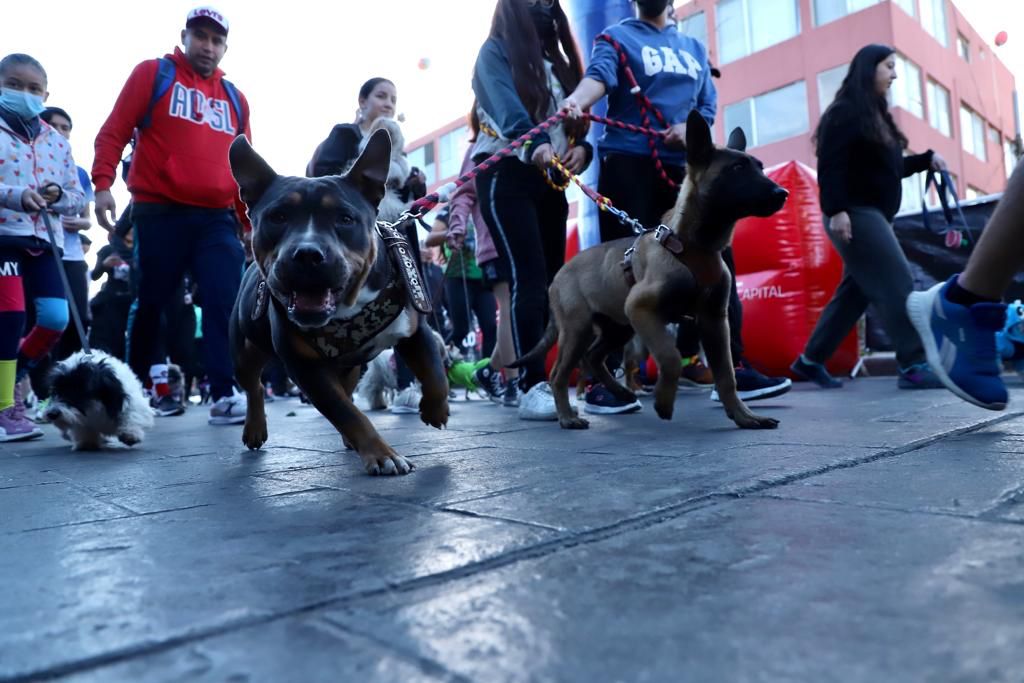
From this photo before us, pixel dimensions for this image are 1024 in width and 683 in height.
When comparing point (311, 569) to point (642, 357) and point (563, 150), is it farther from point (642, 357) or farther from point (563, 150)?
point (642, 357)

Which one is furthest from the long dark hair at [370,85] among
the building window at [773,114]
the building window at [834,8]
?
the building window at [834,8]

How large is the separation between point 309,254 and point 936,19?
23.7m

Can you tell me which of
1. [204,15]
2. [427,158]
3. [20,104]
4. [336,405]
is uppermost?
[427,158]

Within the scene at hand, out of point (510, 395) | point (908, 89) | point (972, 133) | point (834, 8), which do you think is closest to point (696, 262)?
point (510, 395)

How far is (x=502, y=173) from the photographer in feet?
12.9

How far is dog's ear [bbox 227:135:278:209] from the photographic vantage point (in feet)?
8.06

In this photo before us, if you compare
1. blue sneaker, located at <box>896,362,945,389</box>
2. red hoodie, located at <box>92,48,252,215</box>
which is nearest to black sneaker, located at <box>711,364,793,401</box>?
blue sneaker, located at <box>896,362,945,389</box>

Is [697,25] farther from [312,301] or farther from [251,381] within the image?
[312,301]

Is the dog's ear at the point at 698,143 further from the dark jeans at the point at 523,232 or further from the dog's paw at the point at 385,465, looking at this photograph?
the dog's paw at the point at 385,465

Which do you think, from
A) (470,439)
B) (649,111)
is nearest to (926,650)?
(470,439)

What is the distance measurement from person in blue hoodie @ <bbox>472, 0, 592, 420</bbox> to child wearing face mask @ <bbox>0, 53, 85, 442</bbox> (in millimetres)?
2238

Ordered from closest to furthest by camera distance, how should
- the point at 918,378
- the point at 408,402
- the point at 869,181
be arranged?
1. the point at 869,181
2. the point at 918,378
3. the point at 408,402

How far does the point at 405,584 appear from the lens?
1.08 meters

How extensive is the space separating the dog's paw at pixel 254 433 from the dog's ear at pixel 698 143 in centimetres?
210
